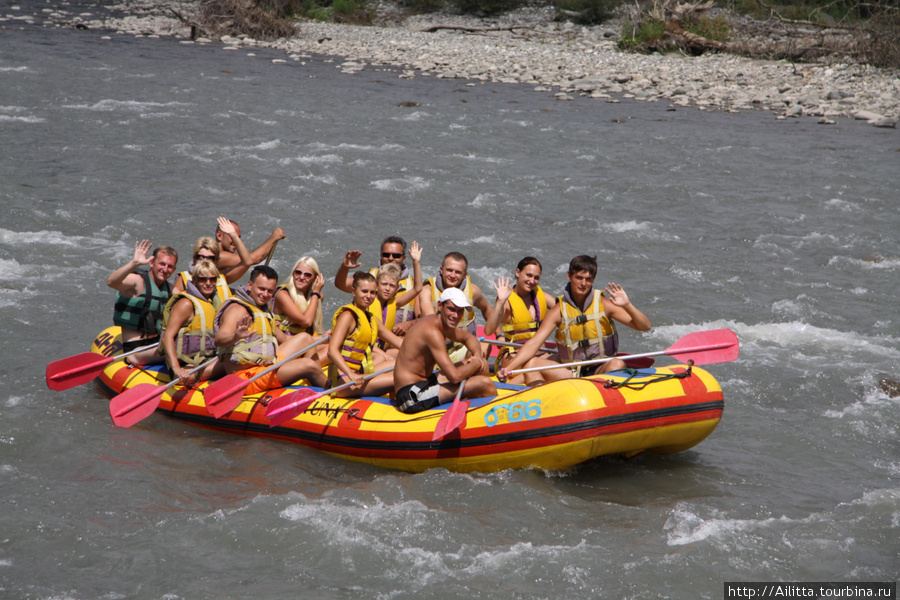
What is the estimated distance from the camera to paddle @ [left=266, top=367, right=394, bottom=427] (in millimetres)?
5570

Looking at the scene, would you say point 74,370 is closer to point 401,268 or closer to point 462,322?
point 401,268

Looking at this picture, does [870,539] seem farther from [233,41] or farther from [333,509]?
[233,41]

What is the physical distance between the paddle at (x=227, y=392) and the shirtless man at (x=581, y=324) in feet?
5.27

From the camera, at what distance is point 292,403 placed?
5602 millimetres

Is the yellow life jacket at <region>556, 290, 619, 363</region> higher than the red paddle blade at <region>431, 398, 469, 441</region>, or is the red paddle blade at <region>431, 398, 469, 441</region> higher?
the yellow life jacket at <region>556, 290, 619, 363</region>

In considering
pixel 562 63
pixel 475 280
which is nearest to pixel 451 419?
pixel 475 280

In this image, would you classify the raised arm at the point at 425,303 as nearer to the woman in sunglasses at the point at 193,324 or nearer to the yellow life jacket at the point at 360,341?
the yellow life jacket at the point at 360,341

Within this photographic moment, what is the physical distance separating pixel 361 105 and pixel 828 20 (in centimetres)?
1475

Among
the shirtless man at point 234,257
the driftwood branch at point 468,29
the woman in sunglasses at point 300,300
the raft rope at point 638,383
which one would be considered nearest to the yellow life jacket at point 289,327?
the woman in sunglasses at point 300,300

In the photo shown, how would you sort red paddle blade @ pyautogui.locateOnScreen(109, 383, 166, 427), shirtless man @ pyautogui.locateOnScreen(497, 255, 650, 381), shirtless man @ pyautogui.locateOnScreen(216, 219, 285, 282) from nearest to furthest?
shirtless man @ pyautogui.locateOnScreen(497, 255, 650, 381) → red paddle blade @ pyautogui.locateOnScreen(109, 383, 166, 427) → shirtless man @ pyautogui.locateOnScreen(216, 219, 285, 282)

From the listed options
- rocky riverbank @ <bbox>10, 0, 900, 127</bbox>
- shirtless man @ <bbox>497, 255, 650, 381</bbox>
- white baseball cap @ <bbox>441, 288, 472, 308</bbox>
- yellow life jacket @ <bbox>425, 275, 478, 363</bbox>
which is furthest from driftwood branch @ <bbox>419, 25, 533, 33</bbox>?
white baseball cap @ <bbox>441, 288, 472, 308</bbox>

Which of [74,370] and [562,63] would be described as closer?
[74,370]

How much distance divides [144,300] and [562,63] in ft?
56.5

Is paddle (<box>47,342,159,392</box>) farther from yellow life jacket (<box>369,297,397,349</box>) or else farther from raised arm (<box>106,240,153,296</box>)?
yellow life jacket (<box>369,297,397,349</box>)
